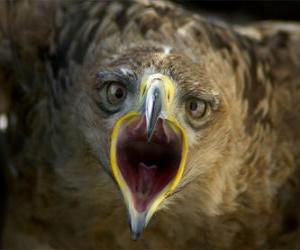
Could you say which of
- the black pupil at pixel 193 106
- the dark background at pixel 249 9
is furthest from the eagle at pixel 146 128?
the dark background at pixel 249 9

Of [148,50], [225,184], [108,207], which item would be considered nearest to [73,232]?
[108,207]

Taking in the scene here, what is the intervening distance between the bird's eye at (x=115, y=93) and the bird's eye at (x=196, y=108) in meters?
0.21

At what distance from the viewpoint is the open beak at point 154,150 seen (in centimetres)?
307

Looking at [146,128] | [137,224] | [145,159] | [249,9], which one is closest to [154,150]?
[145,159]

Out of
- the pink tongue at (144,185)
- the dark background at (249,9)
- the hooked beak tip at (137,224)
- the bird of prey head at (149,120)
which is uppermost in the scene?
the dark background at (249,9)

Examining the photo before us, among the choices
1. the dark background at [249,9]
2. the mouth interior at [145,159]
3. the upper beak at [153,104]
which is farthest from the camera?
the dark background at [249,9]

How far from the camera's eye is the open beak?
10.1ft

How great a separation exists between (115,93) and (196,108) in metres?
0.27

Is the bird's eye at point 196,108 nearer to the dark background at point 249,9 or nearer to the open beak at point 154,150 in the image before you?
the open beak at point 154,150

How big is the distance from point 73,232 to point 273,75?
1002mm

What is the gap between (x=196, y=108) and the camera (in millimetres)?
3227

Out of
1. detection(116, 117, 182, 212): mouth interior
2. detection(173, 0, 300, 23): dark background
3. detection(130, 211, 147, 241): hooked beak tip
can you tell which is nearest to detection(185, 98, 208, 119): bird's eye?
detection(116, 117, 182, 212): mouth interior

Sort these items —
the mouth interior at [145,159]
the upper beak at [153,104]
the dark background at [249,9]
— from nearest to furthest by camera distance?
1. the upper beak at [153,104]
2. the mouth interior at [145,159]
3. the dark background at [249,9]

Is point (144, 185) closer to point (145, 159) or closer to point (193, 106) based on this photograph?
point (145, 159)
